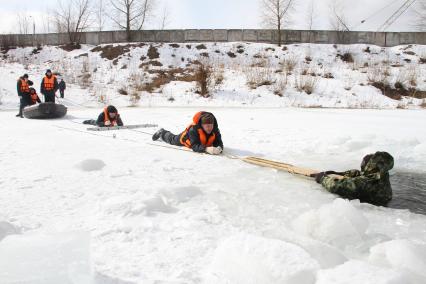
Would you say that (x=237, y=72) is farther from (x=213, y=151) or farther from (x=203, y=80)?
(x=213, y=151)

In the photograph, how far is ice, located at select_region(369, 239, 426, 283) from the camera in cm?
197

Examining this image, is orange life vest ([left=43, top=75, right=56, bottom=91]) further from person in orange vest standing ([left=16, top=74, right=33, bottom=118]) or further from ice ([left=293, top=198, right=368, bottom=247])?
ice ([left=293, top=198, right=368, bottom=247])

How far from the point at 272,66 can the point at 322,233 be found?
20446mm

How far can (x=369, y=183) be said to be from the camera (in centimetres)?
343

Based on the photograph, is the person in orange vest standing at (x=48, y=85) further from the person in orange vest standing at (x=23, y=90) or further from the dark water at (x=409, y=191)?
the dark water at (x=409, y=191)

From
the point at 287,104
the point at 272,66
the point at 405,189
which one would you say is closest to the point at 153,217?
the point at 405,189

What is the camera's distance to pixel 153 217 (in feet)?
9.21

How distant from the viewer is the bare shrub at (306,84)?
17.9 metres

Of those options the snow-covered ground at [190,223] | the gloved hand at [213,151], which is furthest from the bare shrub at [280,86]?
the gloved hand at [213,151]

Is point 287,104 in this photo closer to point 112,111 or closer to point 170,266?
point 112,111

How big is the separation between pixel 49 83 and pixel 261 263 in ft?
39.5

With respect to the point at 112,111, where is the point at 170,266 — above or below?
below

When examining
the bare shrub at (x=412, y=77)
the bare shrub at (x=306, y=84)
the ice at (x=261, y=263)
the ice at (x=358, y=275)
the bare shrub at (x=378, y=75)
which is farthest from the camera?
the bare shrub at (x=378, y=75)

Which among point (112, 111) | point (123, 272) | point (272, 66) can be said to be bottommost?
point (123, 272)
